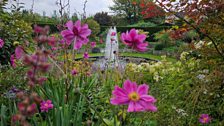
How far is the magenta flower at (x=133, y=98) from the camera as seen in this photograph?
34.4 inches

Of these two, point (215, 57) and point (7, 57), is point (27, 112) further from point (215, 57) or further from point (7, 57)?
point (7, 57)

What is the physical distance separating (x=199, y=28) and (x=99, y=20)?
17388 mm

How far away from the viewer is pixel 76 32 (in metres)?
1.18

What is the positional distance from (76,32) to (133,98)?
1.41 ft

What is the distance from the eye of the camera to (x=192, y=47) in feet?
9.99

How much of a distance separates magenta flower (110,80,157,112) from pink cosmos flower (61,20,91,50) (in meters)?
0.38

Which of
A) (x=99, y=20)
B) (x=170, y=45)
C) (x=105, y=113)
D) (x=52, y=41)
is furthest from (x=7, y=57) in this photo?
(x=99, y=20)

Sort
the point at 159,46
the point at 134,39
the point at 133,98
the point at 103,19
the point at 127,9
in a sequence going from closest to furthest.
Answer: the point at 133,98 → the point at 134,39 → the point at 159,46 → the point at 103,19 → the point at 127,9

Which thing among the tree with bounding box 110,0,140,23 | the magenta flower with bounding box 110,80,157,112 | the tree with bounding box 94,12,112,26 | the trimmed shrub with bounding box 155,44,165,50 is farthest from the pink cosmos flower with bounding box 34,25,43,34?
the tree with bounding box 110,0,140,23

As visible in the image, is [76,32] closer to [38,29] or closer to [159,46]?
[38,29]

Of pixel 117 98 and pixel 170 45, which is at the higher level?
pixel 117 98

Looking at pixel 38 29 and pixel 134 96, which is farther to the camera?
pixel 134 96

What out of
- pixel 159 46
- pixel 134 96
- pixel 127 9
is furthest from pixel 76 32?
pixel 127 9

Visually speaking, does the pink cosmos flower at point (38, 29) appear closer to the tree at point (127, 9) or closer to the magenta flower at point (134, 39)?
the magenta flower at point (134, 39)
